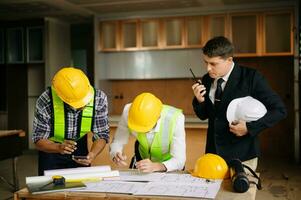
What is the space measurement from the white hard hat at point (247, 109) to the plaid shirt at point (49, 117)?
2.66 ft

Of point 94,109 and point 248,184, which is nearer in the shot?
point 248,184

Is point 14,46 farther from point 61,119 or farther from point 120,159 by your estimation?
point 120,159

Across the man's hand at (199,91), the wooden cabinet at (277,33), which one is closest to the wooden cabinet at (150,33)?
the wooden cabinet at (277,33)

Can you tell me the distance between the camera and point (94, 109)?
7.36 feet

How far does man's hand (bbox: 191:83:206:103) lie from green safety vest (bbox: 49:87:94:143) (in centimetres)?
64

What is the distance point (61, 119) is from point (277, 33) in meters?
4.20

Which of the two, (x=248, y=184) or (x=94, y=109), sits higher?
(x=94, y=109)

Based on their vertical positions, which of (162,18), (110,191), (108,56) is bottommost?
(110,191)

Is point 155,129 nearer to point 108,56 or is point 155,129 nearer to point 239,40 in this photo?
point 239,40

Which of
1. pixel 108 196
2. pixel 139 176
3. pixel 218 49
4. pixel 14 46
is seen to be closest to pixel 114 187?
pixel 108 196

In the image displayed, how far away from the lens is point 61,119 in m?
2.21

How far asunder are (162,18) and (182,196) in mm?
4666

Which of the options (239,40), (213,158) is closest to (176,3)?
(239,40)

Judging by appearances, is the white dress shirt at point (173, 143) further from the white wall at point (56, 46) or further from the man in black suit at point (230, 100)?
the white wall at point (56, 46)
